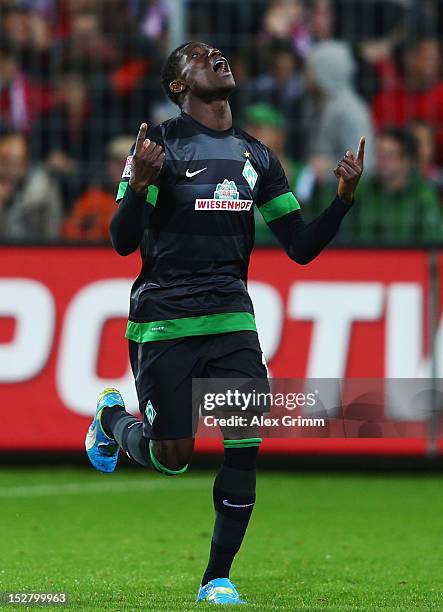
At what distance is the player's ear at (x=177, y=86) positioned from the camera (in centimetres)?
564

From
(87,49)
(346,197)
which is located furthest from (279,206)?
(87,49)

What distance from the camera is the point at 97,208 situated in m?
10.8

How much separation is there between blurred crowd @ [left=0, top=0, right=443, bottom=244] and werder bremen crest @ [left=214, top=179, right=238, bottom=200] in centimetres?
509

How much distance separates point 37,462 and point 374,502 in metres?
2.82

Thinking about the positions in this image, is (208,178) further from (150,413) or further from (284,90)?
(284,90)

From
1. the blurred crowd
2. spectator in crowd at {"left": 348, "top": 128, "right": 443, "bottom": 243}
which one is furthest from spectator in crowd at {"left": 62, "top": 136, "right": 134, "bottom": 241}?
spectator in crowd at {"left": 348, "top": 128, "right": 443, "bottom": 243}

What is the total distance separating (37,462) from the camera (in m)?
10.7

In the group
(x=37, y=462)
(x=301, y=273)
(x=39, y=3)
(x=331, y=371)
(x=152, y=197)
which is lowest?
(x=37, y=462)

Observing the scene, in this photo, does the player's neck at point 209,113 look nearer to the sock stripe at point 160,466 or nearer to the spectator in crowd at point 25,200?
the sock stripe at point 160,466

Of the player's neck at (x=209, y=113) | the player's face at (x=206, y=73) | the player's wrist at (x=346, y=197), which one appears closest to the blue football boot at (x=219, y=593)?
the player's wrist at (x=346, y=197)

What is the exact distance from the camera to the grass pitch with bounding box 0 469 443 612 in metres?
5.66

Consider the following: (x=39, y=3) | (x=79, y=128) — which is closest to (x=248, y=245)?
Result: (x=79, y=128)

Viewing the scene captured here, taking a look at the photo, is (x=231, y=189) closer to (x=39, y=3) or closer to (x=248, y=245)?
(x=248, y=245)

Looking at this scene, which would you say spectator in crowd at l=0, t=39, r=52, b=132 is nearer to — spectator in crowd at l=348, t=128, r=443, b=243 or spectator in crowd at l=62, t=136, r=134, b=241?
spectator in crowd at l=62, t=136, r=134, b=241
